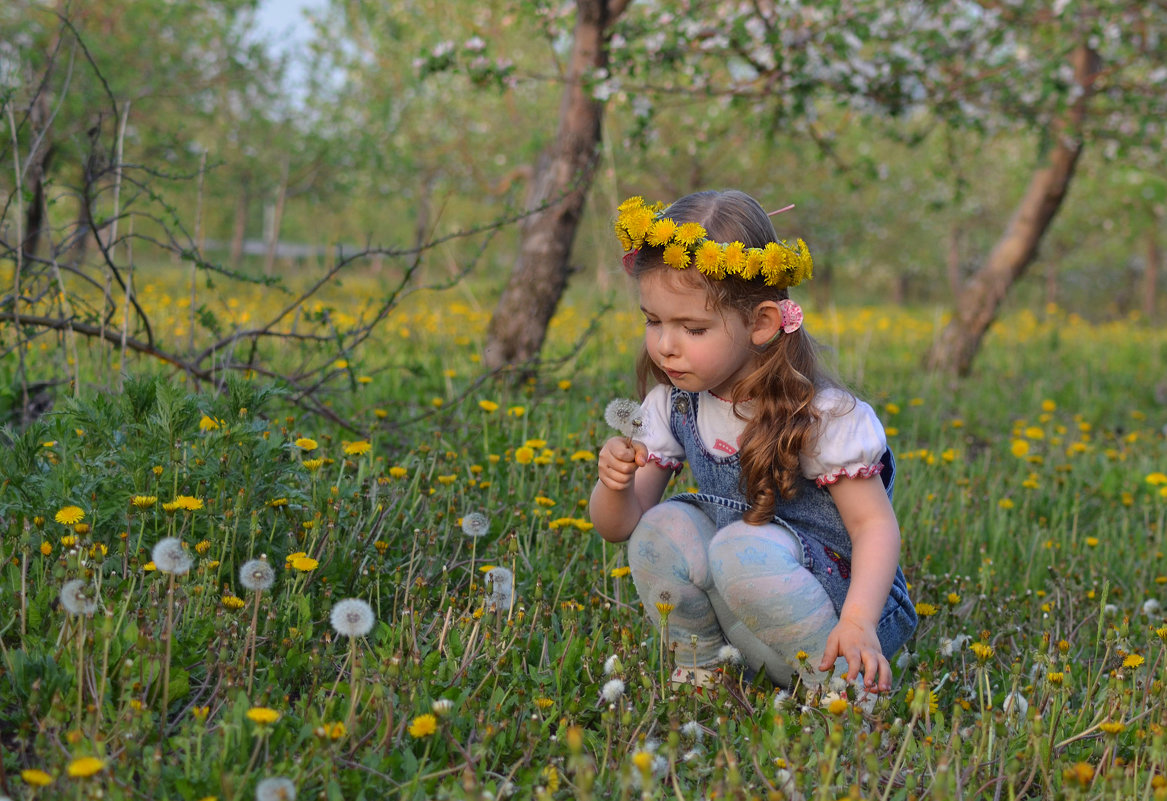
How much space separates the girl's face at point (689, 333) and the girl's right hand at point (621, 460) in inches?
6.3

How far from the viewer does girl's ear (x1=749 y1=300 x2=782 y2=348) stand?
6.63 ft

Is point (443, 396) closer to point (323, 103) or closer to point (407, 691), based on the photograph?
point (407, 691)

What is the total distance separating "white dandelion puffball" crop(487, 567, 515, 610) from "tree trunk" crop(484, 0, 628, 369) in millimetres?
2538

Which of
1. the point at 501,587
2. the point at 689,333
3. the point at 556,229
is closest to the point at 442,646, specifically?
the point at 501,587

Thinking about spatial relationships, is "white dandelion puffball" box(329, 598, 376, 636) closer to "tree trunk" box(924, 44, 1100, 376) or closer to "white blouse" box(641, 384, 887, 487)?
"white blouse" box(641, 384, 887, 487)

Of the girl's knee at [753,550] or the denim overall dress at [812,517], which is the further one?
the denim overall dress at [812,517]

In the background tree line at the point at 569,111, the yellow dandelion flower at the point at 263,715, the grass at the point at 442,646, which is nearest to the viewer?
the yellow dandelion flower at the point at 263,715

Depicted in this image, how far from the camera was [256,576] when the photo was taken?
1.82m

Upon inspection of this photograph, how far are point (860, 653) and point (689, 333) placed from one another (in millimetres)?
683

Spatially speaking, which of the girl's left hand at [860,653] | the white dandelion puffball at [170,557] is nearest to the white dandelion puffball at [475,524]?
the white dandelion puffball at [170,557]

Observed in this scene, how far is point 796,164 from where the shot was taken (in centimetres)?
1759

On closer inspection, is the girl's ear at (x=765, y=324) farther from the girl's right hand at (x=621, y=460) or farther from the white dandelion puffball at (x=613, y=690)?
the white dandelion puffball at (x=613, y=690)

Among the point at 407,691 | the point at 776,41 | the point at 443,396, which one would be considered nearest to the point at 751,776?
the point at 407,691

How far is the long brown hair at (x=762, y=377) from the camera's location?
6.59ft
